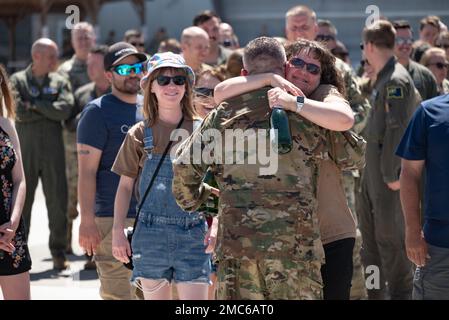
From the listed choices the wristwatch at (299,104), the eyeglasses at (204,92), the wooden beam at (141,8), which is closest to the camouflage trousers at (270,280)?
the wristwatch at (299,104)

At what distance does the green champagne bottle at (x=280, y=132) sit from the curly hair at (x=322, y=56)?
0.59m

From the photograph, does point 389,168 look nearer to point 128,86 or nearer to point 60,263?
point 128,86

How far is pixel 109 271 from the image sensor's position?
20.1ft

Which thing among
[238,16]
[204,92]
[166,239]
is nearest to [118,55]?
[204,92]

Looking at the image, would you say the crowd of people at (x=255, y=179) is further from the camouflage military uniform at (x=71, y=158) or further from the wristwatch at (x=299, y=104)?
the camouflage military uniform at (x=71, y=158)

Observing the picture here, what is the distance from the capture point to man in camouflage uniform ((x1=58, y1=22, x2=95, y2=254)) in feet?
34.3

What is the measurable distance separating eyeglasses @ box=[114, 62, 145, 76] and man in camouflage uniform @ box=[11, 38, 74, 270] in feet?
11.3

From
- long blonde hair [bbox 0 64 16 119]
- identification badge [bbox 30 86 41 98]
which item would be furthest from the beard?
identification badge [bbox 30 86 41 98]

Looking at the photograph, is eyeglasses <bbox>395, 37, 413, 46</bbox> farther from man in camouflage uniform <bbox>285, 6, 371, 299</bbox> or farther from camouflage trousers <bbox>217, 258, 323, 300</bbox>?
camouflage trousers <bbox>217, 258, 323, 300</bbox>

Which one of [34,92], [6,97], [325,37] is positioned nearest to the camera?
[6,97]

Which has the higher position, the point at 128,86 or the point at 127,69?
the point at 127,69

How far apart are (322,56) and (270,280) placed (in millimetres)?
1195

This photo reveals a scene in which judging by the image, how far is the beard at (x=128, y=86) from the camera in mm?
6328

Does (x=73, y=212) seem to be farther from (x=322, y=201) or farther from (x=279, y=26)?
(x=279, y=26)
